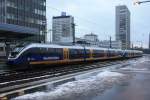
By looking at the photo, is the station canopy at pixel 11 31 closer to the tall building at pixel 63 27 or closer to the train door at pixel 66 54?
the train door at pixel 66 54

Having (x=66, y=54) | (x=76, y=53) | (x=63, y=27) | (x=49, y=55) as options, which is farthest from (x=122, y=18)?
(x=49, y=55)

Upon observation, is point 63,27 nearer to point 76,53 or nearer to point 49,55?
point 76,53

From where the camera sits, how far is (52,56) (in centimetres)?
3688

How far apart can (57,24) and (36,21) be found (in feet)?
21.7

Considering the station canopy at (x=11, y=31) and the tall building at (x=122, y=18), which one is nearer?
the station canopy at (x=11, y=31)

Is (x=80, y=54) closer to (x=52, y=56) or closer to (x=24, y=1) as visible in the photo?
(x=52, y=56)

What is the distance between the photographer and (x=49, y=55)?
36.1 meters

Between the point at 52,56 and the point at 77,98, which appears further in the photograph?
the point at 52,56

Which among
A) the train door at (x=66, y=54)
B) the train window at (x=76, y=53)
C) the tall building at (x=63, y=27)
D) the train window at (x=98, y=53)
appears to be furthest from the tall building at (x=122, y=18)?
the train door at (x=66, y=54)

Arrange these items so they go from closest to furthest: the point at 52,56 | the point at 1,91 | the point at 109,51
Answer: the point at 1,91 < the point at 52,56 < the point at 109,51

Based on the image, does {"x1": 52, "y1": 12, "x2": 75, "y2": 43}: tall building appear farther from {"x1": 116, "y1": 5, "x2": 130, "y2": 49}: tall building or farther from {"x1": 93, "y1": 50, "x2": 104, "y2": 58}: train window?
{"x1": 93, "y1": 50, "x2": 104, "y2": 58}: train window

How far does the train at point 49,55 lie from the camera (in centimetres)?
3017

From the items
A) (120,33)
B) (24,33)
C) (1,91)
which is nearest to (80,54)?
(24,33)

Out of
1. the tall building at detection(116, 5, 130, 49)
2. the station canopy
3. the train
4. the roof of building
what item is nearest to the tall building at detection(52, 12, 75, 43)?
the tall building at detection(116, 5, 130, 49)
